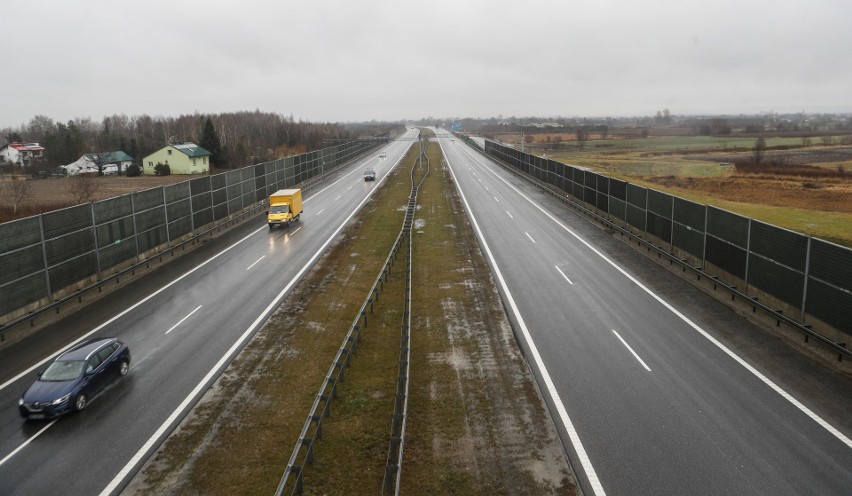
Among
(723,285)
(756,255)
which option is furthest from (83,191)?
(756,255)

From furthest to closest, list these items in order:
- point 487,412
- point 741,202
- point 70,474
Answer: point 741,202
point 487,412
point 70,474

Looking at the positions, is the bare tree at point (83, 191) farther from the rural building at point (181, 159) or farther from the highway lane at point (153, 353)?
the highway lane at point (153, 353)

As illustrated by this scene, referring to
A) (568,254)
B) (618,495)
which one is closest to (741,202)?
(568,254)

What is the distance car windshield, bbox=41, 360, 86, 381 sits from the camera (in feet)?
53.8

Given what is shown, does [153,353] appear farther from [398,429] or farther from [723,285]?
[723,285]

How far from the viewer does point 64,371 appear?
16.6 m

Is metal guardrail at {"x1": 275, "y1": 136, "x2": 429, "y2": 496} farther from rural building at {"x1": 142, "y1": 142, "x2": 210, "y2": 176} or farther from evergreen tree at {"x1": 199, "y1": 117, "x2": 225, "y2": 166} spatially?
evergreen tree at {"x1": 199, "y1": 117, "x2": 225, "y2": 166}

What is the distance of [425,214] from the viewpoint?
1924 inches

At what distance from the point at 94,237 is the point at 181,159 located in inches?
3293

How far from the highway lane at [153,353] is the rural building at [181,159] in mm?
72095

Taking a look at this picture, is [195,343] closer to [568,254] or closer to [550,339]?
[550,339]

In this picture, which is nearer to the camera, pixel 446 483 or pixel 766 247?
pixel 446 483

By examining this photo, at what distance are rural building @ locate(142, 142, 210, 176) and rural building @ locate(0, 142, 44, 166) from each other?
148ft

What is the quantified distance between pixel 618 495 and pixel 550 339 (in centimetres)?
920
